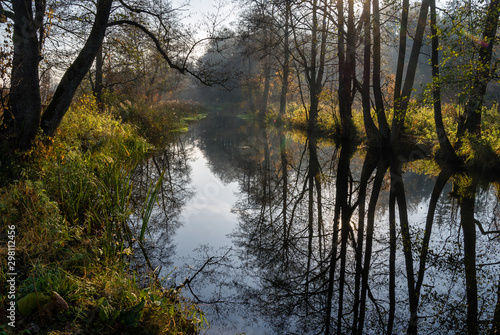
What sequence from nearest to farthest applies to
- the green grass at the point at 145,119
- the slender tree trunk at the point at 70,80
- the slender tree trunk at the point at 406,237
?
the slender tree trunk at the point at 406,237 < the slender tree trunk at the point at 70,80 < the green grass at the point at 145,119

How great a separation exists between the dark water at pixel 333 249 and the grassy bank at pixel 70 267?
21.6 inches

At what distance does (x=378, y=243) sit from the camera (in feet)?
15.4

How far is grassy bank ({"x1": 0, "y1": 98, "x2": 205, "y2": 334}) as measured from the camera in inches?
91.2

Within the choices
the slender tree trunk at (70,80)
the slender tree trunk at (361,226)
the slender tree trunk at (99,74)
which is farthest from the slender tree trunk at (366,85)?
the slender tree trunk at (99,74)

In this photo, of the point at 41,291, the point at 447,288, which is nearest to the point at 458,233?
the point at 447,288

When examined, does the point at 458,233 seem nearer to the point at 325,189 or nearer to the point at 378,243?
the point at 378,243

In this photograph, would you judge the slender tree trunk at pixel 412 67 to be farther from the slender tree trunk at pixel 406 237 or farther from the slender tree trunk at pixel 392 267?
the slender tree trunk at pixel 392 267

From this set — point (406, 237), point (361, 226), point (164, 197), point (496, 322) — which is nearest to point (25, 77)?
point (164, 197)

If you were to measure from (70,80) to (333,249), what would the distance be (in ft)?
17.6

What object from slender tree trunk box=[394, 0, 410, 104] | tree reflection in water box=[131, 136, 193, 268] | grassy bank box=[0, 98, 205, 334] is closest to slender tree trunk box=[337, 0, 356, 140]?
slender tree trunk box=[394, 0, 410, 104]

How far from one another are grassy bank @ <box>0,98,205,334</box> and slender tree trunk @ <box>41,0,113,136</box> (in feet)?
2.67

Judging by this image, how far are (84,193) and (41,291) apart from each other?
8.07 ft

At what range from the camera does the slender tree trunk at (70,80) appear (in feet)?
20.5

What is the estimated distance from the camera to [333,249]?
15.1 feet
